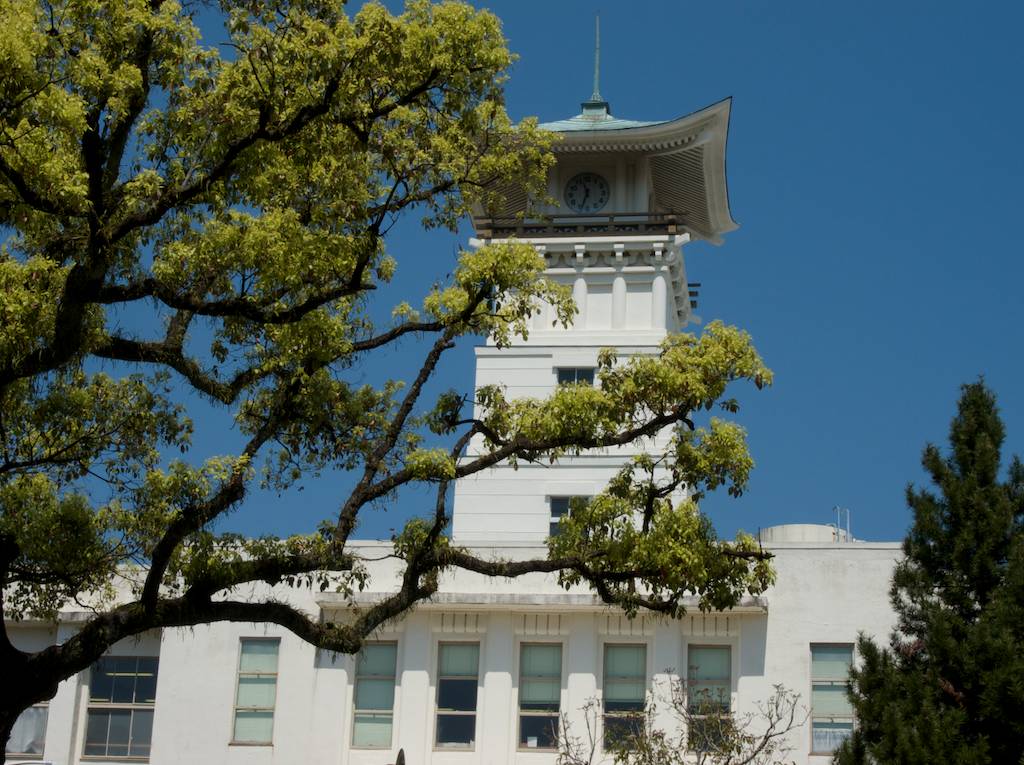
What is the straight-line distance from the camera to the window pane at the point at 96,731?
84.7ft

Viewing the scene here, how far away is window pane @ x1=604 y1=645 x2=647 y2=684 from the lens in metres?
25.1

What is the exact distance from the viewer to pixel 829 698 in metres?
24.4

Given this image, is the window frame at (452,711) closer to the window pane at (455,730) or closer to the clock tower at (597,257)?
the window pane at (455,730)

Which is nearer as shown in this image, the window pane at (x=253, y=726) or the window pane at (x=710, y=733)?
the window pane at (x=710, y=733)

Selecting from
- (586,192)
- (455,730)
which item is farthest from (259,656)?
(586,192)

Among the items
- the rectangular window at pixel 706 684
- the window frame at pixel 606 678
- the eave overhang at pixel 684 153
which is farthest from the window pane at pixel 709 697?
the eave overhang at pixel 684 153

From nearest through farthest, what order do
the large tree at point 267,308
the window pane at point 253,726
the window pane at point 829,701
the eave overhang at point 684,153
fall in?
the large tree at point 267,308, the window pane at point 829,701, the window pane at point 253,726, the eave overhang at point 684,153

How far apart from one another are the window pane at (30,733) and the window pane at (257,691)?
3102mm

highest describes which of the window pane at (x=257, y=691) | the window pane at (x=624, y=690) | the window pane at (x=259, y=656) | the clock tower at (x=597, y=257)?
the clock tower at (x=597, y=257)

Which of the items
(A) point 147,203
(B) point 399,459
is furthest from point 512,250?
(A) point 147,203

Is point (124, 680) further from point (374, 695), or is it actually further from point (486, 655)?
point (486, 655)

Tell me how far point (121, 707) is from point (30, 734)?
5.13ft

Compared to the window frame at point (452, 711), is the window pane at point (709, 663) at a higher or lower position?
higher

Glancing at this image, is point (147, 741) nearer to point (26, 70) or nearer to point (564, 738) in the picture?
point (564, 738)
